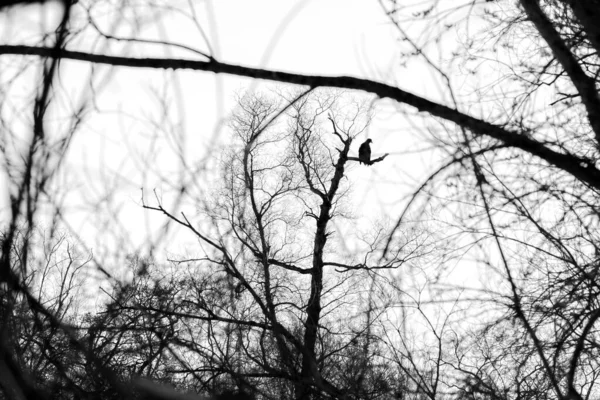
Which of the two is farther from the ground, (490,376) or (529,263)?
(529,263)

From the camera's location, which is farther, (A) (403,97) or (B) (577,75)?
(B) (577,75)

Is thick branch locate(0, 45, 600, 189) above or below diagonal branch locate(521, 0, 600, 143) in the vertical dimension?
below

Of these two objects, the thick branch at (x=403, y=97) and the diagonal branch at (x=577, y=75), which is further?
the diagonal branch at (x=577, y=75)

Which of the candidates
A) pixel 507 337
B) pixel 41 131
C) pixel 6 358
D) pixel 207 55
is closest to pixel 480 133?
pixel 207 55

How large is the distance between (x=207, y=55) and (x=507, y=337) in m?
3.31

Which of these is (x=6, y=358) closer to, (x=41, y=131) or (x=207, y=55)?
(x=41, y=131)

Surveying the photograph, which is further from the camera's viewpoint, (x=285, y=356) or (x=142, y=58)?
(x=142, y=58)

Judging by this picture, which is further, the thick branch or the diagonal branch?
the diagonal branch

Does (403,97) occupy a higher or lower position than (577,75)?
lower

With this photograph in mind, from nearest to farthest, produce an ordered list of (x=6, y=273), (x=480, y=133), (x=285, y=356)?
(x=6, y=273) → (x=285, y=356) → (x=480, y=133)

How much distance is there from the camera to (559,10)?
4.20 metres

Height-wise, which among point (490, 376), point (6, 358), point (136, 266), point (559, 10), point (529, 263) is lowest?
point (6, 358)

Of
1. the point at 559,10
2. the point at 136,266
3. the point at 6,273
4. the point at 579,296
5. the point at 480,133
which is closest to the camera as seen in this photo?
the point at 6,273

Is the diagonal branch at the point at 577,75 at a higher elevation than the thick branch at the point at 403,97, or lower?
higher
